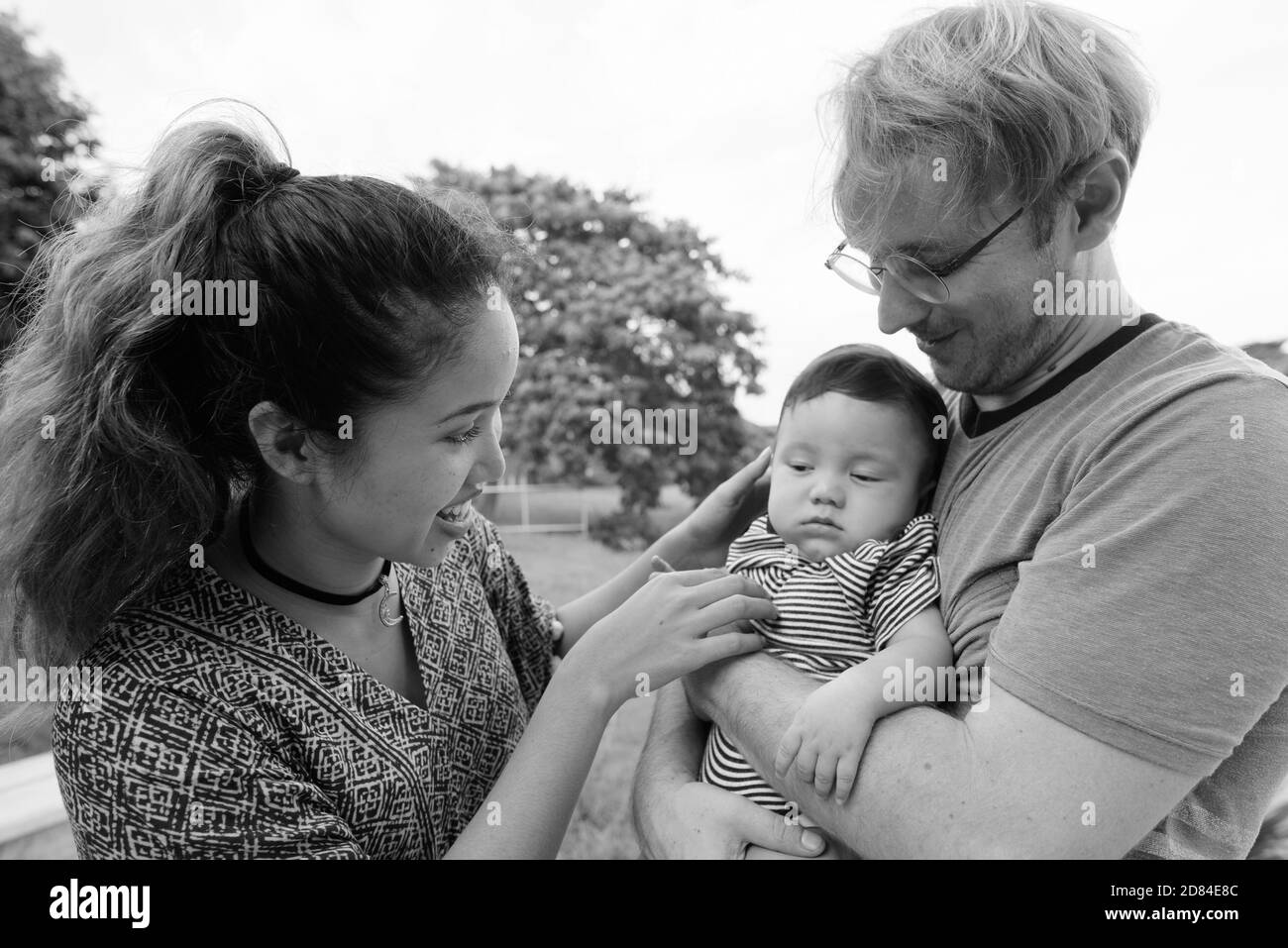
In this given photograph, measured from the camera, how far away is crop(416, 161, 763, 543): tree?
6418mm

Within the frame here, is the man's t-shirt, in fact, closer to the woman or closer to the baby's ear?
the baby's ear

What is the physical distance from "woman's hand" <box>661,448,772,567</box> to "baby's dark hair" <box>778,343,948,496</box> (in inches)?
10.4

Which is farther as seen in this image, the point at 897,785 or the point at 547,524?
the point at 547,524

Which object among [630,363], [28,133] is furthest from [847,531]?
[28,133]

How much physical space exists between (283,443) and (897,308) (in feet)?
3.49

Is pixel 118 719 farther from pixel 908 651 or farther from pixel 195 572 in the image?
pixel 908 651

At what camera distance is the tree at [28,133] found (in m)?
6.96

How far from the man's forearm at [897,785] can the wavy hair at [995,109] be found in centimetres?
81

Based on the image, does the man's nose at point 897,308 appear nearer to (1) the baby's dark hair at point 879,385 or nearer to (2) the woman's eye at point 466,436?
(1) the baby's dark hair at point 879,385

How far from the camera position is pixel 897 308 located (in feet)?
5.21

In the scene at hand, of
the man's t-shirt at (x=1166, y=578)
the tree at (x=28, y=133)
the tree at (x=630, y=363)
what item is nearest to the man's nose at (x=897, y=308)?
the man's t-shirt at (x=1166, y=578)

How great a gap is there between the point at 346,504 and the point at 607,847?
3.30 meters

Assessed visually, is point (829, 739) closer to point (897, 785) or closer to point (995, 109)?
point (897, 785)
